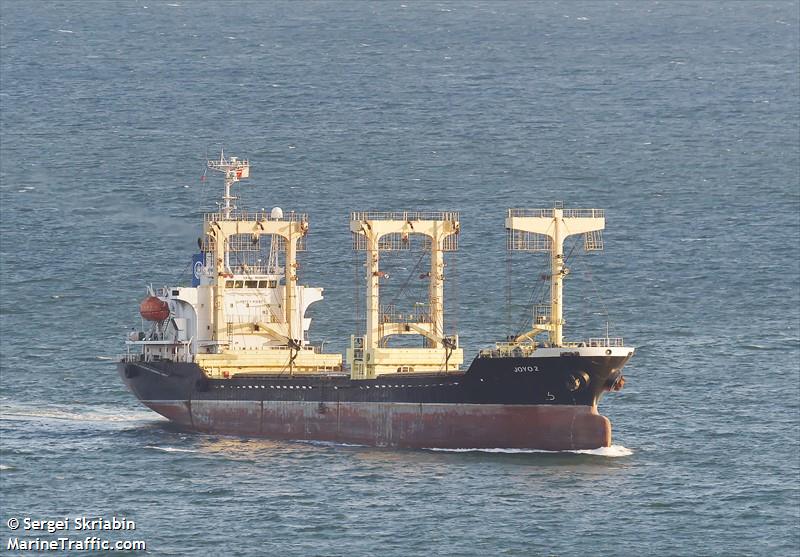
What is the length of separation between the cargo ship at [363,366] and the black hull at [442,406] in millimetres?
53

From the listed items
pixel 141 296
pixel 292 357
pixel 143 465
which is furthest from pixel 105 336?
pixel 143 465

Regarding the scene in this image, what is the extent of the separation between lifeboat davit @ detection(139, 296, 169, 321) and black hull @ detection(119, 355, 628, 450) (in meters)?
9.62

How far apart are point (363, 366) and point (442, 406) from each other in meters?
6.49

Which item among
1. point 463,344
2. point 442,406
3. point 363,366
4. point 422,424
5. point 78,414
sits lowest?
point 422,424

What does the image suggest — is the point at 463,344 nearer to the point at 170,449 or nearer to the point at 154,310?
the point at 154,310

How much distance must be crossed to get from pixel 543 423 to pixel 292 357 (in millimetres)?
17952

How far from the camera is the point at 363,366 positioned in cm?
10500

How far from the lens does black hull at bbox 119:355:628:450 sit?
9788 centimetres

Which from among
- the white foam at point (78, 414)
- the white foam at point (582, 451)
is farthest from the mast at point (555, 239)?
the white foam at point (78, 414)

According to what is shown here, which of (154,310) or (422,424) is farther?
(154,310)

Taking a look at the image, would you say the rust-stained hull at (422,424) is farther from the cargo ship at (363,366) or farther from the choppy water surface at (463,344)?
the choppy water surface at (463,344)

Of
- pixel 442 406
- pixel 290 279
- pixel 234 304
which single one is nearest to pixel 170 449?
pixel 442 406

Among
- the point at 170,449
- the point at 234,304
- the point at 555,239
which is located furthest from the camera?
the point at 234,304

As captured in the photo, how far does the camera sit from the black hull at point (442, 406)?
9788cm
